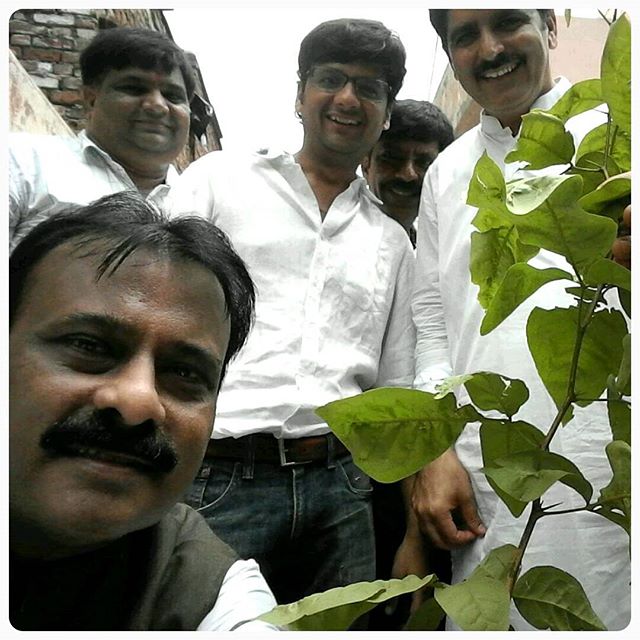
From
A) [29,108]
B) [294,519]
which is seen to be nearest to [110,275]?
[29,108]

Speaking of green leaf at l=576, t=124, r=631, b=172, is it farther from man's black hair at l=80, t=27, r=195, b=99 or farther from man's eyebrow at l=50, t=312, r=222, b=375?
man's black hair at l=80, t=27, r=195, b=99

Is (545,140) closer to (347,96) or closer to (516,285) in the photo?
Answer: (516,285)

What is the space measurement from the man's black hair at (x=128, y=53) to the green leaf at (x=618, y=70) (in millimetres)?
494

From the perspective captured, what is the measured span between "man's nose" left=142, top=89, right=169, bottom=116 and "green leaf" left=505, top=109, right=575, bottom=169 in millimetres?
431

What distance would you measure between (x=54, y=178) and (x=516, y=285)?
1.67 ft

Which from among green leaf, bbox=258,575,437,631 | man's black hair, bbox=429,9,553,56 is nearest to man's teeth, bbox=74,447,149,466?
green leaf, bbox=258,575,437,631

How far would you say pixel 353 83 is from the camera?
0.91 m

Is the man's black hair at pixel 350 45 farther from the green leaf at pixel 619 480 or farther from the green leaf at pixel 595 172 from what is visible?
the green leaf at pixel 619 480

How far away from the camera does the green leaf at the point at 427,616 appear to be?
0.56 meters

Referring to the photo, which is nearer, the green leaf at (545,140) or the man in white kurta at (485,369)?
the green leaf at (545,140)

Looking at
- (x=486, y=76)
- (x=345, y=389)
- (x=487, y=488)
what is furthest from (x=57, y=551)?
(x=486, y=76)

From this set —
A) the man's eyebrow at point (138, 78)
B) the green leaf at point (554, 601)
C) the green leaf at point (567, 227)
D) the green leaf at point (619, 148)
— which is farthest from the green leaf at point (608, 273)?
the man's eyebrow at point (138, 78)

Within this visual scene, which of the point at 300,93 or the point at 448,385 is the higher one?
the point at 300,93

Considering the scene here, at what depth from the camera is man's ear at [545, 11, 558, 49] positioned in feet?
2.80
